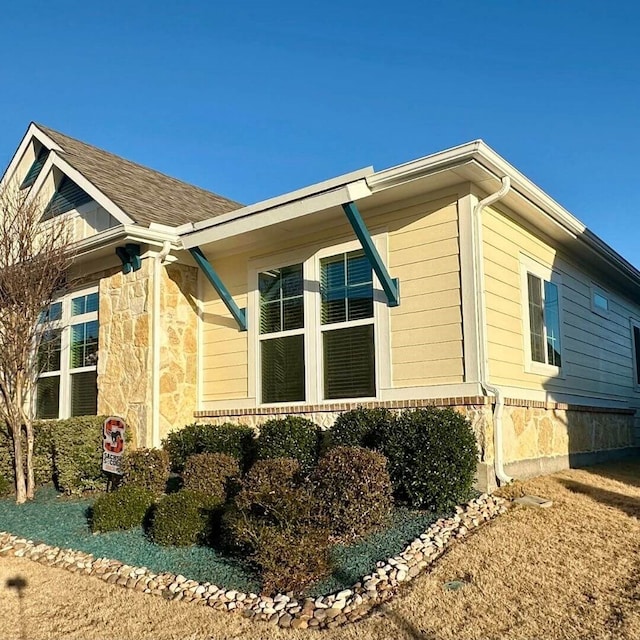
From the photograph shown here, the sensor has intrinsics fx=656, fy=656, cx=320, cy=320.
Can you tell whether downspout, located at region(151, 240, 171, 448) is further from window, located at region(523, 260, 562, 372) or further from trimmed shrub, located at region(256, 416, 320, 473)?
window, located at region(523, 260, 562, 372)

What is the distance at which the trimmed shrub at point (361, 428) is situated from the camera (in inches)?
285

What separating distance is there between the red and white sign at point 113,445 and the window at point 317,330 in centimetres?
202

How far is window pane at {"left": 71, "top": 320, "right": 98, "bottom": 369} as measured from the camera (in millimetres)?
10695

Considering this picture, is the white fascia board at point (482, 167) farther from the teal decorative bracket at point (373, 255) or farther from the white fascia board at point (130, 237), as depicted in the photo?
the white fascia board at point (130, 237)

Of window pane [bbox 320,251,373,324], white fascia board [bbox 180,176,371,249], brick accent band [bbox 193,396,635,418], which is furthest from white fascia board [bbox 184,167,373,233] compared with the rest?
brick accent band [bbox 193,396,635,418]

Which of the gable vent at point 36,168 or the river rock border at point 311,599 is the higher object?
the gable vent at point 36,168

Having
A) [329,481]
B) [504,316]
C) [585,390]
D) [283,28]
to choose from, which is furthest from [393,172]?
[585,390]

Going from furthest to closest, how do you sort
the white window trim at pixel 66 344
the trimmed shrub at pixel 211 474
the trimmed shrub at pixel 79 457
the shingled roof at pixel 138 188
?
1. the white window trim at pixel 66 344
2. the shingled roof at pixel 138 188
3. the trimmed shrub at pixel 79 457
4. the trimmed shrub at pixel 211 474

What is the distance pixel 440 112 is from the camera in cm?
1073

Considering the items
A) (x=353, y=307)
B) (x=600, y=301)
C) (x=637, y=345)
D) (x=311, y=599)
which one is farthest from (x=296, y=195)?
(x=637, y=345)

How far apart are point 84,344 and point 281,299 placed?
12.4 ft

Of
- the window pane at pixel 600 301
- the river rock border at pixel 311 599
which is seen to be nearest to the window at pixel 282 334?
the river rock border at pixel 311 599

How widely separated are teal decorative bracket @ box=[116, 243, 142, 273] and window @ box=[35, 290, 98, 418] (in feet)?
3.59

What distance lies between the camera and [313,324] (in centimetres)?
883
